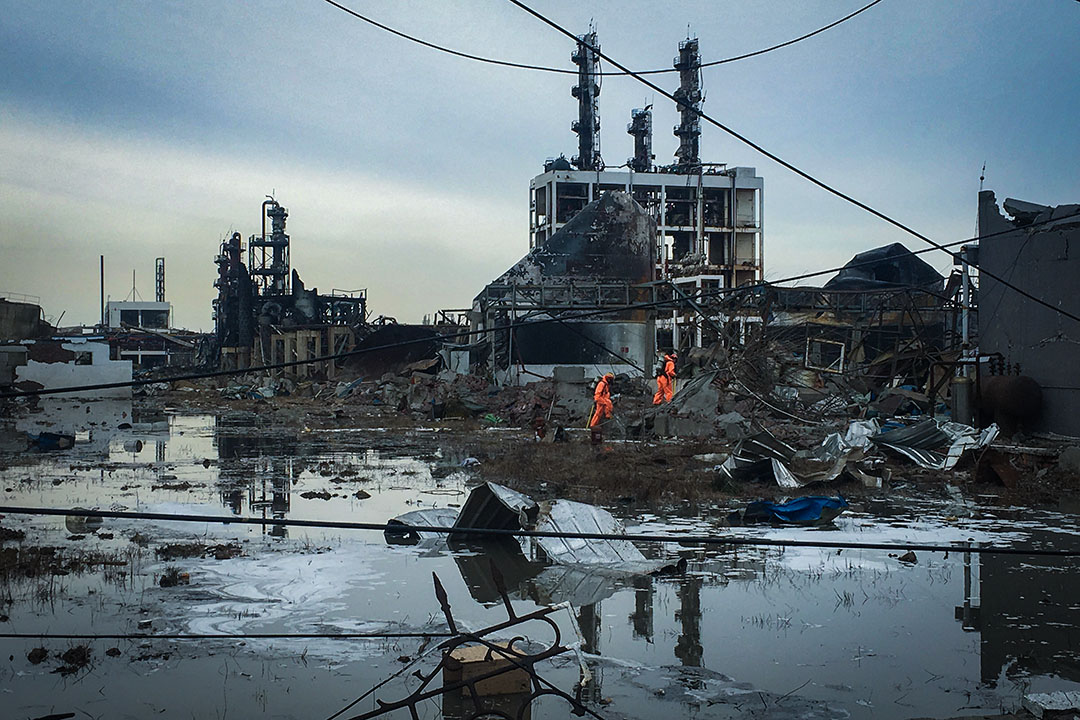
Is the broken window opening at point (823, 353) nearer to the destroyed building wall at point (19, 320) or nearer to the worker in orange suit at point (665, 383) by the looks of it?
the worker in orange suit at point (665, 383)

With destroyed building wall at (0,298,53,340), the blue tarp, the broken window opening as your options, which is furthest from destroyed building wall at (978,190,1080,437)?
destroyed building wall at (0,298,53,340)

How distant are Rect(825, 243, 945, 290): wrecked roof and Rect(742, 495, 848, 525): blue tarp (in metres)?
22.3

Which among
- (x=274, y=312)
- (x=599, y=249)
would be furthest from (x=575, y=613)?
(x=274, y=312)

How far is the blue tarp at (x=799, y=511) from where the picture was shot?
9.35 metres

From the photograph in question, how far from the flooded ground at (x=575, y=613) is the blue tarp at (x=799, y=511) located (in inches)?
8.5

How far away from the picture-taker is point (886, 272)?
39062mm

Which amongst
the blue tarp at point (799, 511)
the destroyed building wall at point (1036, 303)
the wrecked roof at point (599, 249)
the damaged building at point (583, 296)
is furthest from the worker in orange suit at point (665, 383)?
the wrecked roof at point (599, 249)

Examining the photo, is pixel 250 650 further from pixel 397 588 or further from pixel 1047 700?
pixel 1047 700

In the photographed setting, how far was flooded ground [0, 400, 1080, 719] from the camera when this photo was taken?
4.80m

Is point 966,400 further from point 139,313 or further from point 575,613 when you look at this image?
point 139,313

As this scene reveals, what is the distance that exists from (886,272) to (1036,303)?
24683mm

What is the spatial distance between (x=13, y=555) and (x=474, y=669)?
513cm

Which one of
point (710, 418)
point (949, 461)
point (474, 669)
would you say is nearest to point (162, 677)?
point (474, 669)

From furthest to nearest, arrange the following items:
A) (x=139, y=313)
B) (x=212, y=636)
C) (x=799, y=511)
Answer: (x=139, y=313)
(x=799, y=511)
(x=212, y=636)
